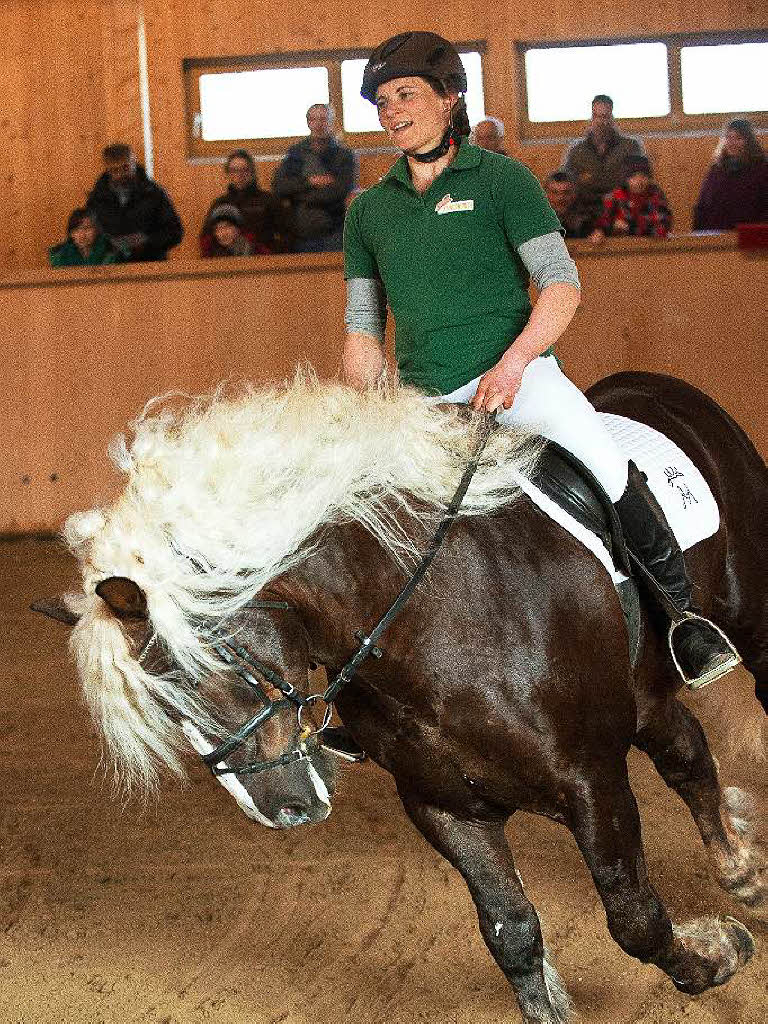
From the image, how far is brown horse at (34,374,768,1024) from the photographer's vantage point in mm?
2189

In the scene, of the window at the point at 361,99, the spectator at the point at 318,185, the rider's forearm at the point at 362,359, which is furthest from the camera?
the window at the point at 361,99

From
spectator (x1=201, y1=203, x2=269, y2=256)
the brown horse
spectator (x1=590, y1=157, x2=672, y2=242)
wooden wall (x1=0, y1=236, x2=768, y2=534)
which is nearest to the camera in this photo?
the brown horse

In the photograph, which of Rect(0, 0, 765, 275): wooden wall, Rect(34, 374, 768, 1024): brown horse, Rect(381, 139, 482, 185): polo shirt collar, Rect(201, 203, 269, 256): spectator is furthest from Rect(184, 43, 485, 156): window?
Rect(34, 374, 768, 1024): brown horse

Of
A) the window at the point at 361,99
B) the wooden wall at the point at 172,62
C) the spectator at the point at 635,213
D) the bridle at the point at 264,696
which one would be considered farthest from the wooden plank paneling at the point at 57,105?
the bridle at the point at 264,696

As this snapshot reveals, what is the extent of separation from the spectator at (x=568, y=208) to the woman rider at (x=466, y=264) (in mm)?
5411

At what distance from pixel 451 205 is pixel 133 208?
6.49 metres

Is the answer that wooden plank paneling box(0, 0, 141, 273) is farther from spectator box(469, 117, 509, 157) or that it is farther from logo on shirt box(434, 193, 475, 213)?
logo on shirt box(434, 193, 475, 213)

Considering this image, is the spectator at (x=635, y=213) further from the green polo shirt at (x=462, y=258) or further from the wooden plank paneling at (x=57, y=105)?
the green polo shirt at (x=462, y=258)

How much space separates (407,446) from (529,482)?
1.08ft

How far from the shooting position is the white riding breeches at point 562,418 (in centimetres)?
279

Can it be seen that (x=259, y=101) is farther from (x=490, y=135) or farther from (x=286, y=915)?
(x=286, y=915)

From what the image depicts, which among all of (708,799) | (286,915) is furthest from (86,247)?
(708,799)

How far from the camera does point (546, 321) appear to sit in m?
2.67

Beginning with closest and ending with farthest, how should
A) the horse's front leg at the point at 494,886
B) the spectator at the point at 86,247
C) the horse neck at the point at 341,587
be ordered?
the horse neck at the point at 341,587
the horse's front leg at the point at 494,886
the spectator at the point at 86,247
